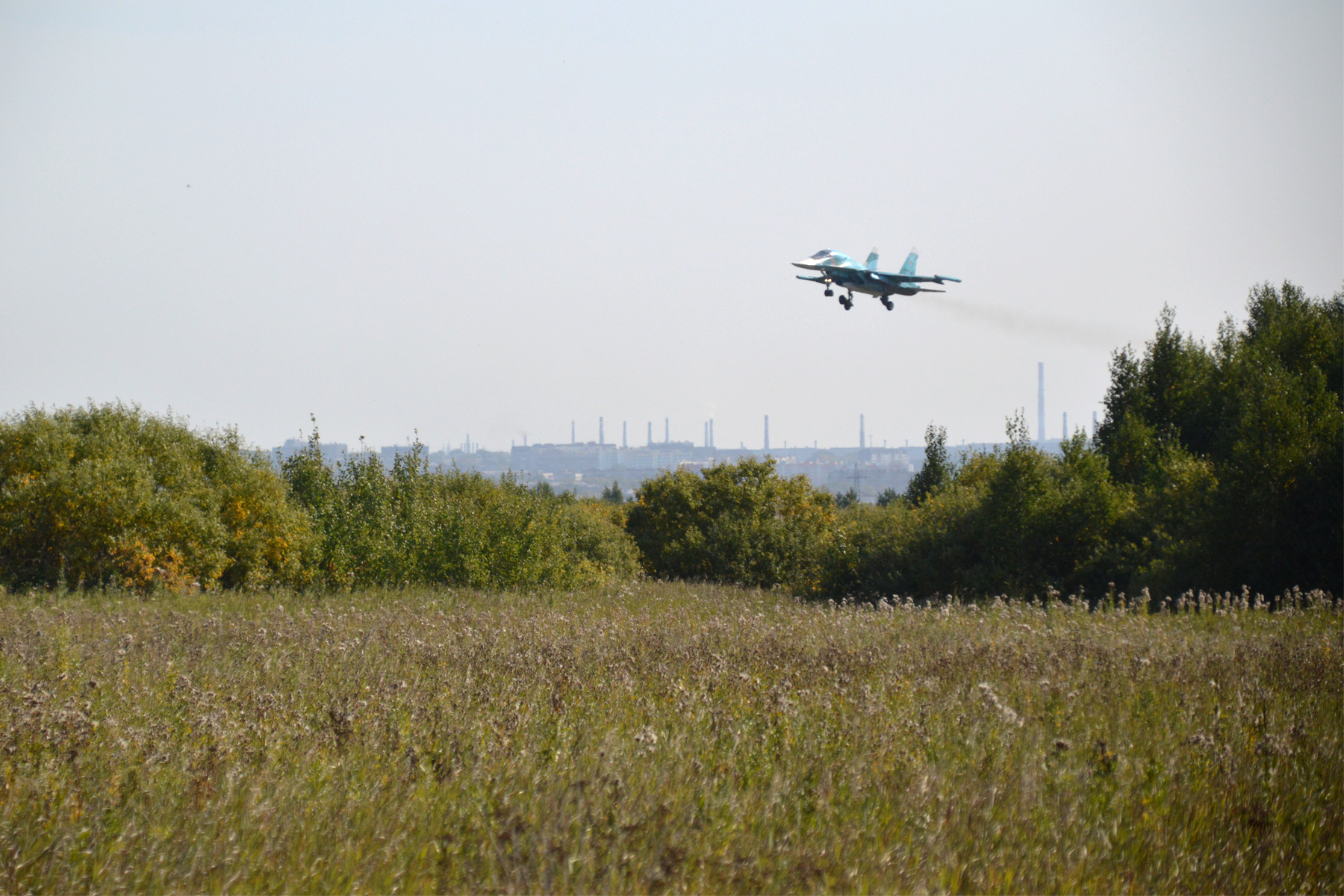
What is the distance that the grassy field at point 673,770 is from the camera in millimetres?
3457

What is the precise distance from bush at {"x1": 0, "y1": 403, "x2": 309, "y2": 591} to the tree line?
2.2 inches

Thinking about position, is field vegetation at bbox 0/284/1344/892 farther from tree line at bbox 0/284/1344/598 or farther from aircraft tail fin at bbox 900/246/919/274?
aircraft tail fin at bbox 900/246/919/274

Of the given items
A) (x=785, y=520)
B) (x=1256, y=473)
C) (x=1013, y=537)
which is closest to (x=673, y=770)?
(x=1256, y=473)

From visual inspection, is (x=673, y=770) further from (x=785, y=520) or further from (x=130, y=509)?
(x=785, y=520)

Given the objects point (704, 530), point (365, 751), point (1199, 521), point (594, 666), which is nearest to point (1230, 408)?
point (1199, 521)

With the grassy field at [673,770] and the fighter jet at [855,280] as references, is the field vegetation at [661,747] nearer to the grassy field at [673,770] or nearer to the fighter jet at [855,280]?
the grassy field at [673,770]

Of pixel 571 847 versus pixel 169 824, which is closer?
pixel 571 847

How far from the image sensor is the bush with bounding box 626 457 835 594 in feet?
119

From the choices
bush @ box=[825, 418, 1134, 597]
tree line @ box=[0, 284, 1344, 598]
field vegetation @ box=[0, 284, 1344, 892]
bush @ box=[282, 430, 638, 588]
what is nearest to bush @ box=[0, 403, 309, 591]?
tree line @ box=[0, 284, 1344, 598]

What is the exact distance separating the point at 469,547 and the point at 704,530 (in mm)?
20910

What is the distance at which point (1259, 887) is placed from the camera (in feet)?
12.3

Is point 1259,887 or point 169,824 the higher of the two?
point 169,824

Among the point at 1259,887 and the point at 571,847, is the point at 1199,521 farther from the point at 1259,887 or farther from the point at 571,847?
the point at 571,847

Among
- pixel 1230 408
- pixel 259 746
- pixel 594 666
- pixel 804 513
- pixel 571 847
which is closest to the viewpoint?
pixel 571 847
